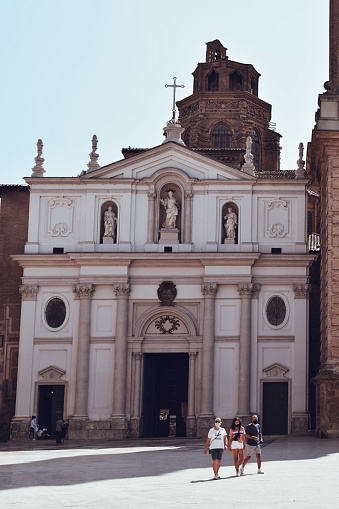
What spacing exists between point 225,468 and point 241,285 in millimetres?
18803

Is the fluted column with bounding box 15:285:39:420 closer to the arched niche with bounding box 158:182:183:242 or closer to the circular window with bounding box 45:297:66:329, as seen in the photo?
the circular window with bounding box 45:297:66:329

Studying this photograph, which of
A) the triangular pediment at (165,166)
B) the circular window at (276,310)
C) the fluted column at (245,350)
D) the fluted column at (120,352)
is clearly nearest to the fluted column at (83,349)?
the fluted column at (120,352)

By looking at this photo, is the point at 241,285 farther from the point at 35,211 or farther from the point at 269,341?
the point at 35,211

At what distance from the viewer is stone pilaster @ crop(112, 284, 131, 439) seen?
4141 cm

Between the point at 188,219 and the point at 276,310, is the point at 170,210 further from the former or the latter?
the point at 276,310

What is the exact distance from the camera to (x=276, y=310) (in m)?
42.8

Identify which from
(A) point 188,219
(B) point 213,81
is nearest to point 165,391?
(A) point 188,219

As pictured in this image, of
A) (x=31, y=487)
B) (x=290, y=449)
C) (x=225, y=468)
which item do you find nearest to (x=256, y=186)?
(x=290, y=449)

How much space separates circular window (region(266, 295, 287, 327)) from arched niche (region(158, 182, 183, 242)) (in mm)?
5095

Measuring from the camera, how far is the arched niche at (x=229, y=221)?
43.4 metres

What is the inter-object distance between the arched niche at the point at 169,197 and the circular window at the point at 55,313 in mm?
5472

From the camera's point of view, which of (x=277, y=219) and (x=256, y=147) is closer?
(x=277, y=219)

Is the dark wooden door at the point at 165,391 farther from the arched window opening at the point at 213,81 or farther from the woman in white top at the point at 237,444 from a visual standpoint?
the woman in white top at the point at 237,444

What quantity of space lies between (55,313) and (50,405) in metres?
3.96
